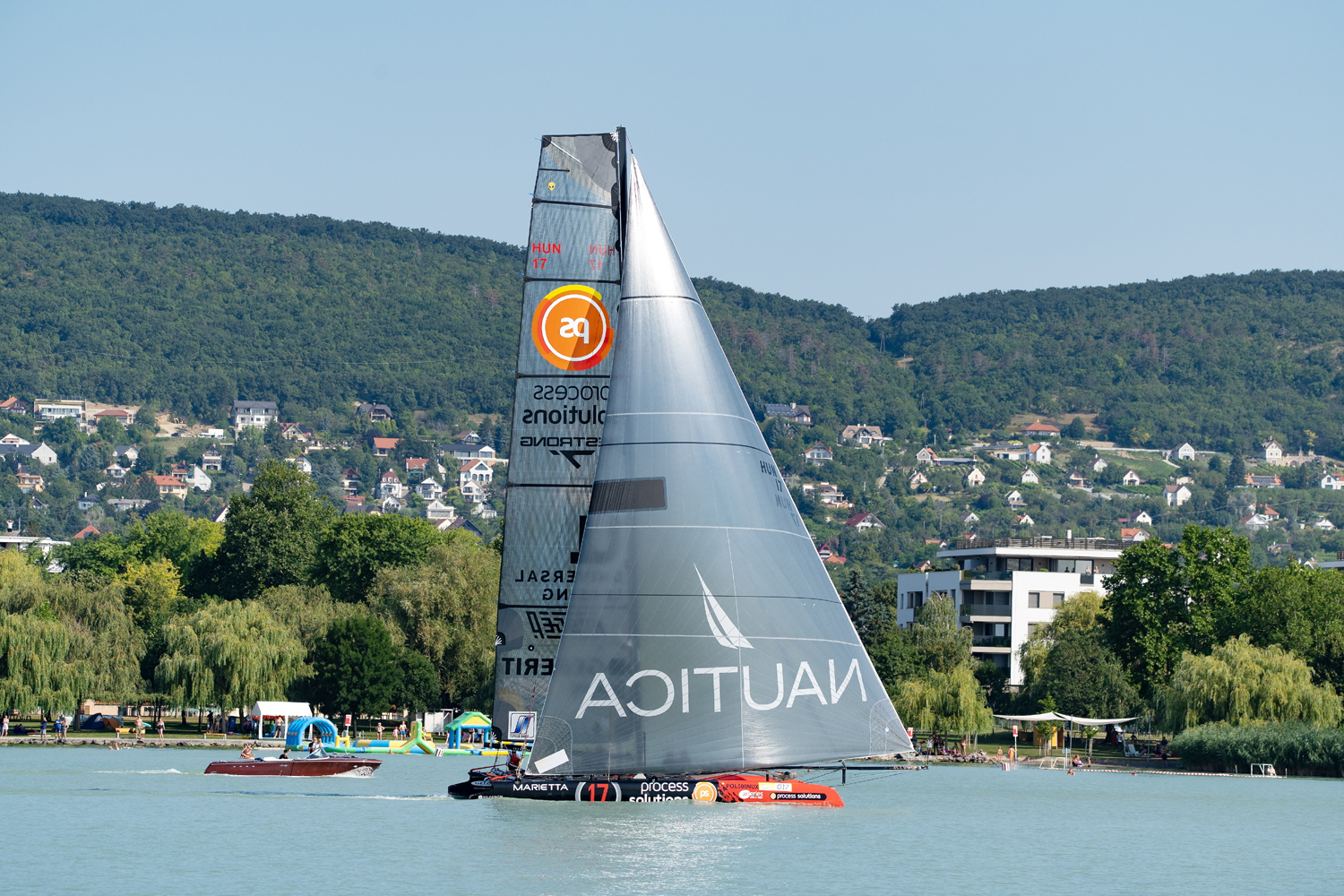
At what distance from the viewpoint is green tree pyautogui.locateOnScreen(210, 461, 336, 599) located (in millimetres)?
98000

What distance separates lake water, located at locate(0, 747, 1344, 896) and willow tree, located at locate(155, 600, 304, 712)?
60.3 ft

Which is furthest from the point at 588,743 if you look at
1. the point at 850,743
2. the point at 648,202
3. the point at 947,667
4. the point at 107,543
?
the point at 107,543

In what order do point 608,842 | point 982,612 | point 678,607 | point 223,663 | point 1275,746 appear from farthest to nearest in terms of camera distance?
1. point 982,612
2. point 223,663
3. point 1275,746
4. point 608,842
5. point 678,607

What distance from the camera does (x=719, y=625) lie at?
32781 mm

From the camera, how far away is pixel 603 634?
32.6 metres

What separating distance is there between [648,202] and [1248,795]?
33.5 metres

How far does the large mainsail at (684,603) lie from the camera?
3259 centimetres

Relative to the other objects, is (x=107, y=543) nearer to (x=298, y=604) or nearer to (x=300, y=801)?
(x=298, y=604)

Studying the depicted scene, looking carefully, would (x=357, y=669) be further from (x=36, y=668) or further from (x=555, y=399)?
(x=555, y=399)

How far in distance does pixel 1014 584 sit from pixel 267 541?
4757cm

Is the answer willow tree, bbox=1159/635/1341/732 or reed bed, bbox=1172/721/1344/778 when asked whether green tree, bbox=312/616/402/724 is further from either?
reed bed, bbox=1172/721/1344/778

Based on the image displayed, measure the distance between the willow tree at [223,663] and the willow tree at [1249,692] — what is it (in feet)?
121

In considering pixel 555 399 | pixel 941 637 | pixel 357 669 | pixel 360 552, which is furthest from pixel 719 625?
pixel 360 552

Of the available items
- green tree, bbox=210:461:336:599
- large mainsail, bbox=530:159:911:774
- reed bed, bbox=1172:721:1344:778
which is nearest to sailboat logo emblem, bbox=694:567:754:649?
large mainsail, bbox=530:159:911:774
